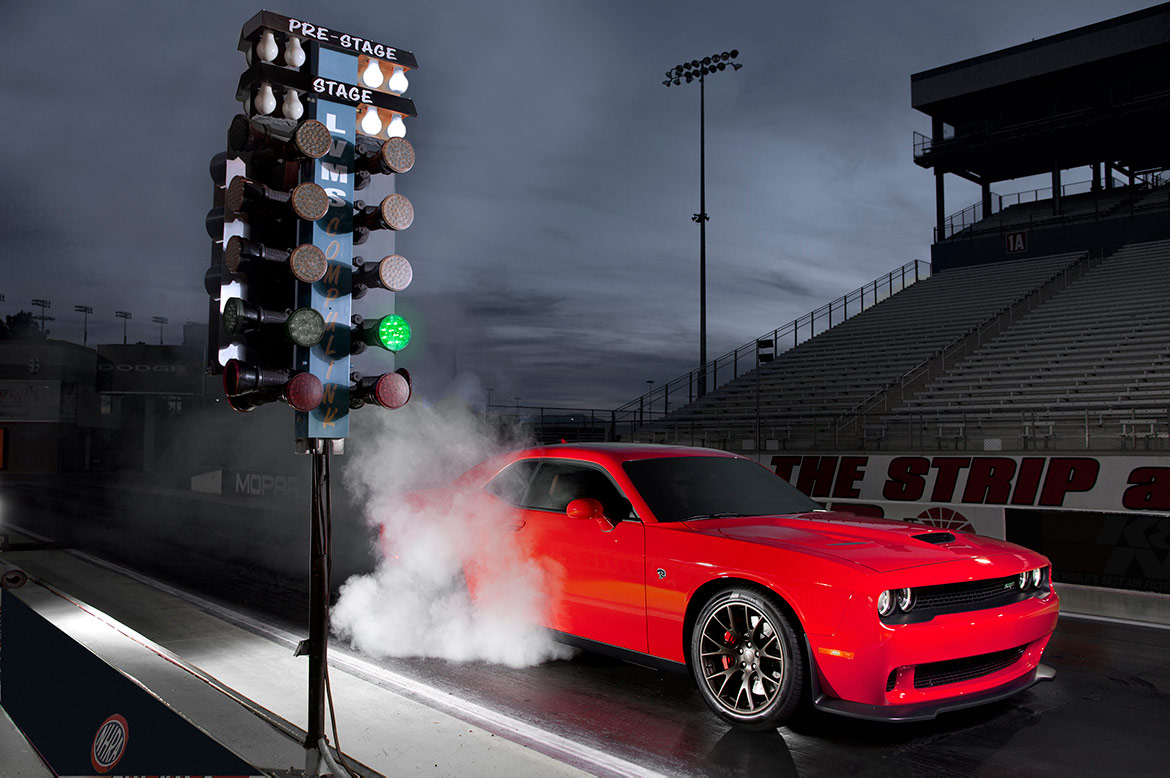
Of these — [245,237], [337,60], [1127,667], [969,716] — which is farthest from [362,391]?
[1127,667]

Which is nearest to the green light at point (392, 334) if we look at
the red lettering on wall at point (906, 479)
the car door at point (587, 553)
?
the car door at point (587, 553)

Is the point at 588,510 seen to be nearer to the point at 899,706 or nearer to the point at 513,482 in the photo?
the point at 513,482

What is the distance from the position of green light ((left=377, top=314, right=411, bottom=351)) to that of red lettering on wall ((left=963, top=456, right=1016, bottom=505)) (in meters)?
10.1

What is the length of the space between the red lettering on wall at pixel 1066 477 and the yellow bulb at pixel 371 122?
10409mm

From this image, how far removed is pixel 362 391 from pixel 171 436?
1966 inches

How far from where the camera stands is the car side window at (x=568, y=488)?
18.0 feet

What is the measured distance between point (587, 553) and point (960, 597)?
7.12ft

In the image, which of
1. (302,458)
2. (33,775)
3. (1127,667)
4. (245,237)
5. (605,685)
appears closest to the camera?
(245,237)

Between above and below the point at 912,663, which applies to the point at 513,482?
above

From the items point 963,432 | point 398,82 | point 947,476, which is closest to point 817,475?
point 947,476

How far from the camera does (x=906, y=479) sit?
12766 mm

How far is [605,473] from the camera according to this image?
564cm

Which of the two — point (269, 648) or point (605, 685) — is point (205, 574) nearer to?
point (269, 648)

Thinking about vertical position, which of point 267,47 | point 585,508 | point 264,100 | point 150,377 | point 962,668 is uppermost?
point 150,377
